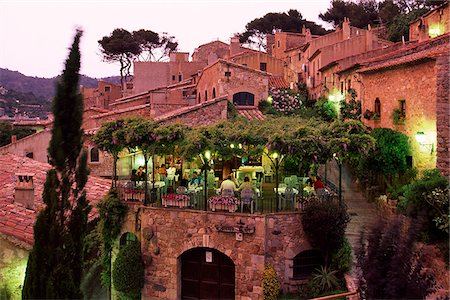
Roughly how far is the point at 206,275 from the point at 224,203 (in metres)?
2.82

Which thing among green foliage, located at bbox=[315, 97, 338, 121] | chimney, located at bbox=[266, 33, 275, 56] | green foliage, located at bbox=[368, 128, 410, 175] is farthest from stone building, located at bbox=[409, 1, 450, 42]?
chimney, located at bbox=[266, 33, 275, 56]

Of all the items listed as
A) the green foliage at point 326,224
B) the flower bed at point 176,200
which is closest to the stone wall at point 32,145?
the flower bed at point 176,200

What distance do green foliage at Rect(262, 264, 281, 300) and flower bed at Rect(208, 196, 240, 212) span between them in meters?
2.34

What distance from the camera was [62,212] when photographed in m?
11.2

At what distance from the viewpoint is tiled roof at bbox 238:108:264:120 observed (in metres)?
26.7

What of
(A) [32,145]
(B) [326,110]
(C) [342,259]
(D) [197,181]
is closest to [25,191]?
(D) [197,181]

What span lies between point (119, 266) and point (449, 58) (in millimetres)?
13860

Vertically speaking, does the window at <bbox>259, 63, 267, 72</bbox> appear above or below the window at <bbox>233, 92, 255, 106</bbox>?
above

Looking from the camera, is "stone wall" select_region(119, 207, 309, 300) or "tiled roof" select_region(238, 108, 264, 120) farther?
"tiled roof" select_region(238, 108, 264, 120)

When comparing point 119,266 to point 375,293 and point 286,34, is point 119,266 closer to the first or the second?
point 375,293

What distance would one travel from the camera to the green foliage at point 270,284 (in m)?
15.9

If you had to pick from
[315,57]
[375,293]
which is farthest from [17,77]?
[375,293]

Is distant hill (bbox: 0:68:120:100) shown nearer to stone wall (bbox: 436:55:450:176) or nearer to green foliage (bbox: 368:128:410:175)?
green foliage (bbox: 368:128:410:175)

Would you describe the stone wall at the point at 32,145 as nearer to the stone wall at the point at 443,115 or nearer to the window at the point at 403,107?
the window at the point at 403,107
